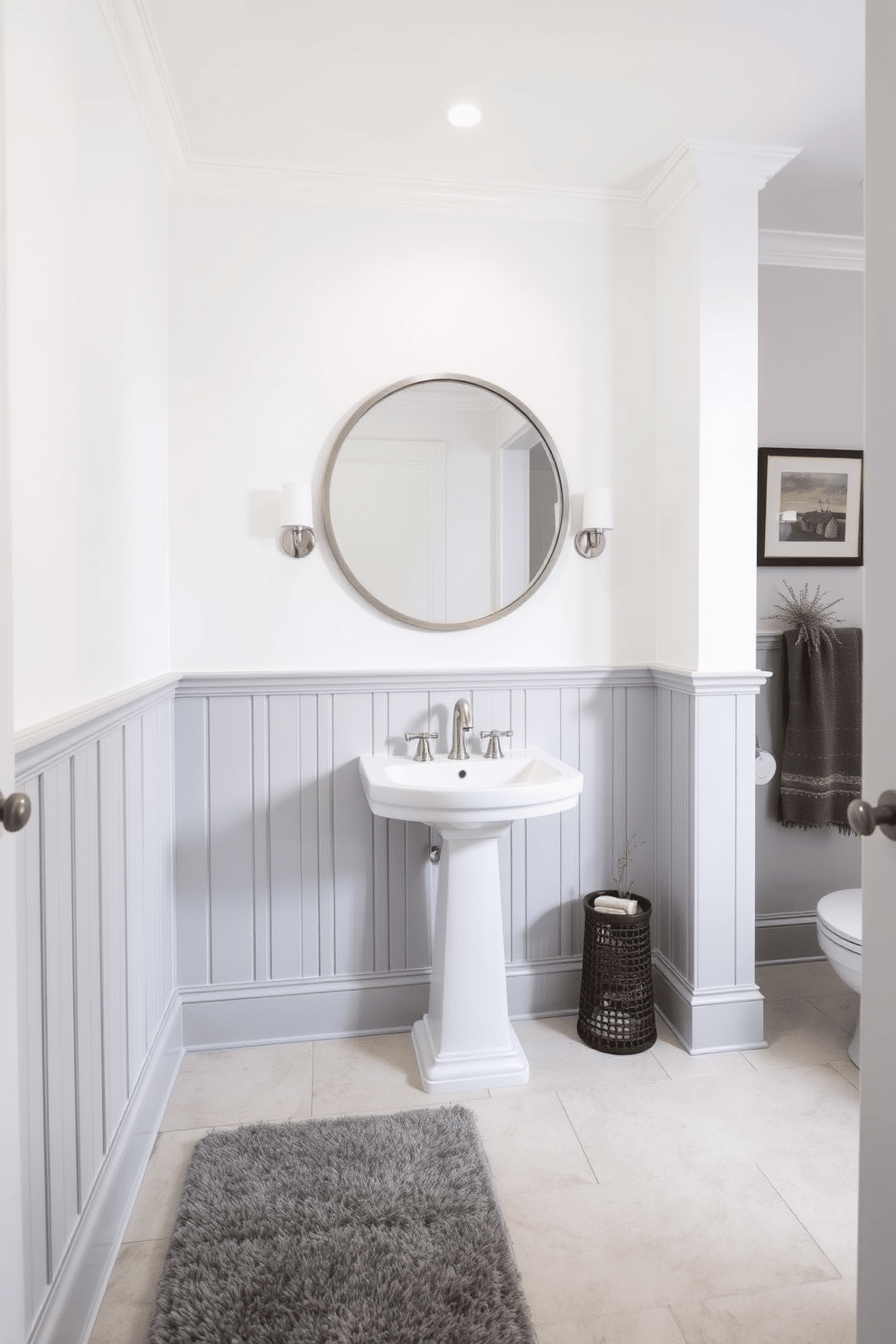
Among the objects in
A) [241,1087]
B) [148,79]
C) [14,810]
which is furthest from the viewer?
[241,1087]

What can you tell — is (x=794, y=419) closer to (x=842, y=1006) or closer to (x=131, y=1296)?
(x=842, y=1006)

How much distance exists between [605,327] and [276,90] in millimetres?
1102

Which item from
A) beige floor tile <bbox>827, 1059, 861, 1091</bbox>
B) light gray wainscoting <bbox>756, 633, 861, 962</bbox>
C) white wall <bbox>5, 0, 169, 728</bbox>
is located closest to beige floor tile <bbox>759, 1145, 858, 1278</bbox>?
beige floor tile <bbox>827, 1059, 861, 1091</bbox>

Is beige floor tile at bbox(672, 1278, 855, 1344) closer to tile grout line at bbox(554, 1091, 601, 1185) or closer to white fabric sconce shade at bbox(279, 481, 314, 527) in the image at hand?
tile grout line at bbox(554, 1091, 601, 1185)

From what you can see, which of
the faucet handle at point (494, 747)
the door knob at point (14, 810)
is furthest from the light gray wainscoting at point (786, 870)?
the door knob at point (14, 810)

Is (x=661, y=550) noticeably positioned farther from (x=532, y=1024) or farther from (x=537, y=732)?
(x=532, y=1024)

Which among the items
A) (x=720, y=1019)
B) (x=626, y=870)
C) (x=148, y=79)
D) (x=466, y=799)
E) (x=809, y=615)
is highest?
(x=148, y=79)

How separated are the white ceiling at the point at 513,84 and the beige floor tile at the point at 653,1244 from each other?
2466 mm

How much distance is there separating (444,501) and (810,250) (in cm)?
157

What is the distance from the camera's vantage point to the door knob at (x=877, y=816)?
956 millimetres

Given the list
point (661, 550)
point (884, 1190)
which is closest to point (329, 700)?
point (661, 550)

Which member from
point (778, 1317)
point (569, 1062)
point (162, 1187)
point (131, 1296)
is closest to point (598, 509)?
point (569, 1062)

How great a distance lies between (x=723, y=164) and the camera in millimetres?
2316

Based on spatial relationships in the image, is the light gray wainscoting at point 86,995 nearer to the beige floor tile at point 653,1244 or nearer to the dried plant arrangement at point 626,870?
the beige floor tile at point 653,1244
